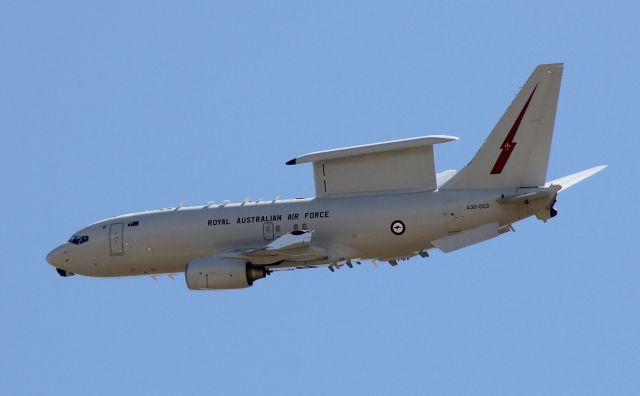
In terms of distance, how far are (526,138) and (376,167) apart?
7.44m

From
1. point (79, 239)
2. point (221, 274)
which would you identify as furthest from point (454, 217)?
point (79, 239)

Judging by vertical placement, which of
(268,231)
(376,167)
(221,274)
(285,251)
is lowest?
(221,274)

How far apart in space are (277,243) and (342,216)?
135 inches

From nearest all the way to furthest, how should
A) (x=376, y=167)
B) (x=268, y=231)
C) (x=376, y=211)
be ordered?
(x=376, y=211), (x=376, y=167), (x=268, y=231)

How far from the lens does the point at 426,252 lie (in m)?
99.1

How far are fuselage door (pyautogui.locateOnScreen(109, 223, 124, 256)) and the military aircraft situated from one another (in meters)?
0.69

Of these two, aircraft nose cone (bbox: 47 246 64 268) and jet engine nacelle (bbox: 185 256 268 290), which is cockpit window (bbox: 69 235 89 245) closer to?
aircraft nose cone (bbox: 47 246 64 268)

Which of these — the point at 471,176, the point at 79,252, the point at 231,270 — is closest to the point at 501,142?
the point at 471,176

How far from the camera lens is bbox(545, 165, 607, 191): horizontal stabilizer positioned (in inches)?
3871

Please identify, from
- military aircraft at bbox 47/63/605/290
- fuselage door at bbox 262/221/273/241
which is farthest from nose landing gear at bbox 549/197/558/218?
fuselage door at bbox 262/221/273/241

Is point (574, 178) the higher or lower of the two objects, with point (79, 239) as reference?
higher

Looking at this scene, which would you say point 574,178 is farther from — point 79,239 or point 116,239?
point 79,239

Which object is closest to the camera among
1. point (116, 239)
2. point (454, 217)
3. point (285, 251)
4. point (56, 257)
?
point (454, 217)

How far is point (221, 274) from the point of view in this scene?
98.8 meters
